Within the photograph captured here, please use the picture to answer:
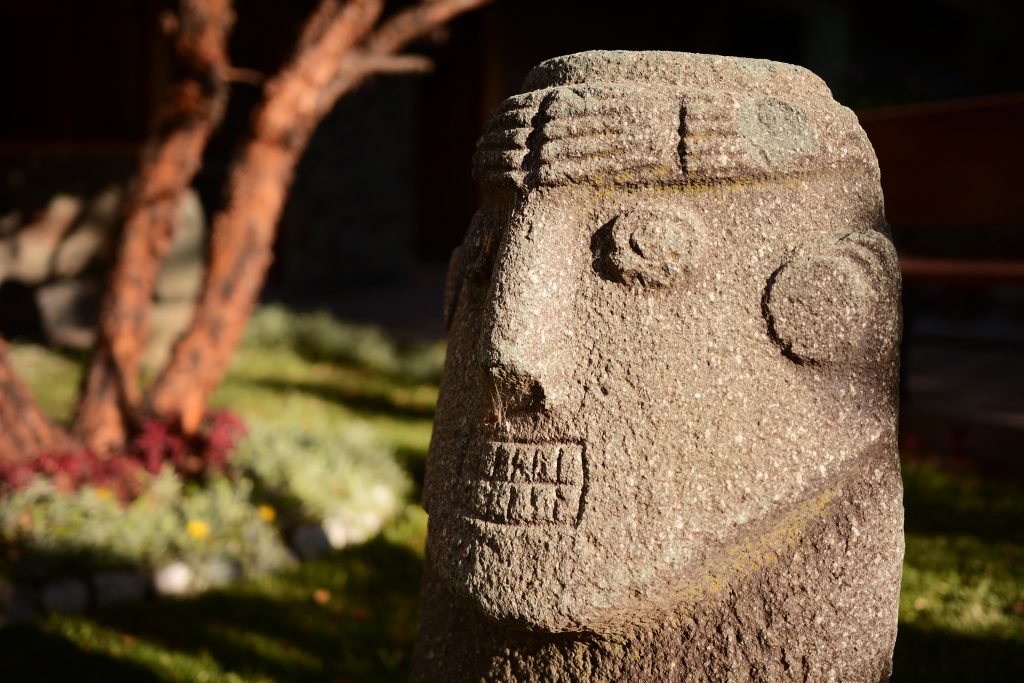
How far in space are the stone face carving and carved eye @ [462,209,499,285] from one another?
0.31 ft

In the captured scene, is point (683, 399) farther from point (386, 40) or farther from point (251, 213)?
point (386, 40)

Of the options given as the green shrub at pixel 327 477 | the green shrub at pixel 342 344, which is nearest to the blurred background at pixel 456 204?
the green shrub at pixel 342 344

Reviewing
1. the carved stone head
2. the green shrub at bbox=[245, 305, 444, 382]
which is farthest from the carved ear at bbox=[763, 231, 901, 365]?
the green shrub at bbox=[245, 305, 444, 382]

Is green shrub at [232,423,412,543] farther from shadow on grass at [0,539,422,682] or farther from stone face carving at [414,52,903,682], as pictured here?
stone face carving at [414,52,903,682]

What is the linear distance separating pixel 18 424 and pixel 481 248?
2.43m

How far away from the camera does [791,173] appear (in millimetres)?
1682

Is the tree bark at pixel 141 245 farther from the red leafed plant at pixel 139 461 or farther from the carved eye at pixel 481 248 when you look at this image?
the carved eye at pixel 481 248

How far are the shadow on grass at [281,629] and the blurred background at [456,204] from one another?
0.7 inches

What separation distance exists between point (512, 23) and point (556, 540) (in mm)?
8701

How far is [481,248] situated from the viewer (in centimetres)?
187

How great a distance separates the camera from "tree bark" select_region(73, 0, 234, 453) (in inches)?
149

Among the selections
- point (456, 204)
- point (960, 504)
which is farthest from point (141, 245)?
point (456, 204)

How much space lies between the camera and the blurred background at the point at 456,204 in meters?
3.37

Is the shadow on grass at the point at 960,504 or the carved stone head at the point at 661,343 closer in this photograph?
the carved stone head at the point at 661,343
